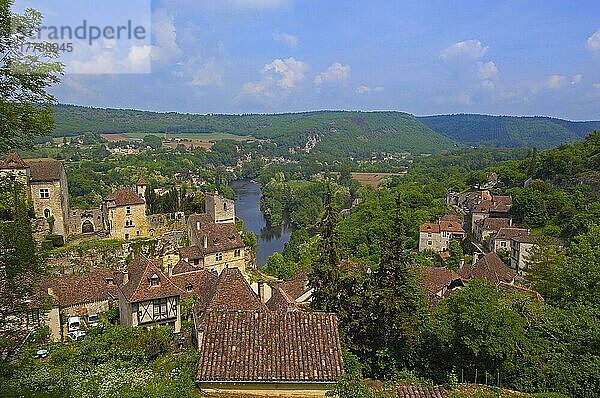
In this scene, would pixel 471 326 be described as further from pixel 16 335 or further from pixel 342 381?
pixel 16 335

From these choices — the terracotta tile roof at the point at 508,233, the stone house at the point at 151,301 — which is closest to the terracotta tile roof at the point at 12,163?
the stone house at the point at 151,301

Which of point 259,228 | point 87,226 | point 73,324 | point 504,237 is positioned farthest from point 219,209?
point 259,228

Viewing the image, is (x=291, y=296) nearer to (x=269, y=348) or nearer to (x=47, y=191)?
(x=47, y=191)

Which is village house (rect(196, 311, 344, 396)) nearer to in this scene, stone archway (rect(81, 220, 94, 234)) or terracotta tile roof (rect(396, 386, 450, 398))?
terracotta tile roof (rect(396, 386, 450, 398))

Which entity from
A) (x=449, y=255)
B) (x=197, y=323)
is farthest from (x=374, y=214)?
(x=197, y=323)

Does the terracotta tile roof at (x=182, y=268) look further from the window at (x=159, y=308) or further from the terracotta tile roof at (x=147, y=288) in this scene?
the window at (x=159, y=308)
